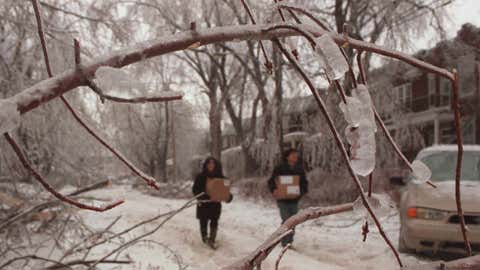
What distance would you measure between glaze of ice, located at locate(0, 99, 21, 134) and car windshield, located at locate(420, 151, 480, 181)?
266 inches

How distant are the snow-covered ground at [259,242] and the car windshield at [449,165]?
1262mm

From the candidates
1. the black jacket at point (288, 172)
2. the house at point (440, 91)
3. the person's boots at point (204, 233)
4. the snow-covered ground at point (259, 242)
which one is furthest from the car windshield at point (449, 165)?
the person's boots at point (204, 233)

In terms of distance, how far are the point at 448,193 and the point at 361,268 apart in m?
1.40

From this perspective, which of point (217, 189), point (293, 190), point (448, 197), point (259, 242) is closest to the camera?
point (448, 197)

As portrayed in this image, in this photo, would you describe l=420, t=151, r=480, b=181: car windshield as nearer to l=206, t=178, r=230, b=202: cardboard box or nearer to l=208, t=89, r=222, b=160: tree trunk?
l=206, t=178, r=230, b=202: cardboard box

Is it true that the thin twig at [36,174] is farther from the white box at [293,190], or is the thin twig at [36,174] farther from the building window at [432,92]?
the building window at [432,92]

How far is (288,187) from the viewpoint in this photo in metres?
8.11

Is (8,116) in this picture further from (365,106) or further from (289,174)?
(289,174)

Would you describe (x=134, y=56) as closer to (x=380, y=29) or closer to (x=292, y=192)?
(x=292, y=192)

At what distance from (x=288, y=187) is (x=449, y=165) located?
8.22 feet

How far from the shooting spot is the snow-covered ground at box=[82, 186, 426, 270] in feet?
20.6

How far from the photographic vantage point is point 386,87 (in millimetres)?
14430

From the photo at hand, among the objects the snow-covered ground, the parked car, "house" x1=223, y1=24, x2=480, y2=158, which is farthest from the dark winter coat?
the parked car

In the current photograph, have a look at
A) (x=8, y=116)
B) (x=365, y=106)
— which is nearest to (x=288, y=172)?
(x=365, y=106)
